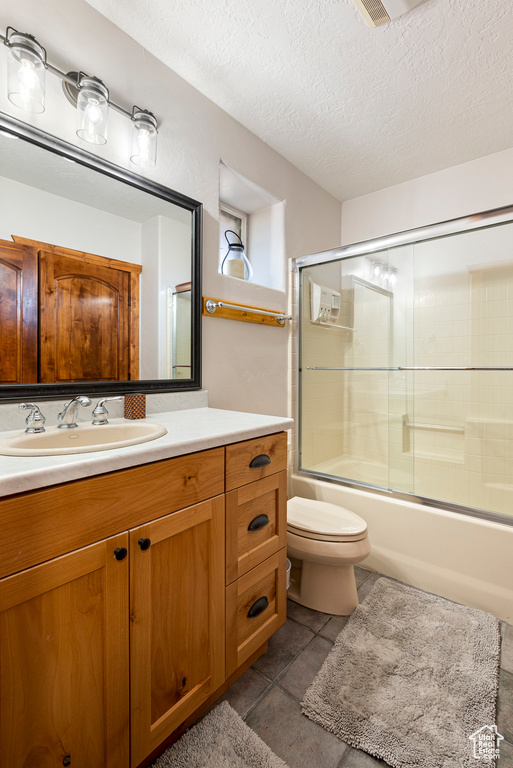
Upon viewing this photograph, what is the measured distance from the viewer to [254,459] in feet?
3.97

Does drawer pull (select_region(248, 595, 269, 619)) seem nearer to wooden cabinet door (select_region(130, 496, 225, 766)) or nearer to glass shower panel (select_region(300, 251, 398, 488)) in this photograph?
wooden cabinet door (select_region(130, 496, 225, 766))

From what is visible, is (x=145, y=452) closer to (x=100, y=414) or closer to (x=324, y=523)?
(x=100, y=414)

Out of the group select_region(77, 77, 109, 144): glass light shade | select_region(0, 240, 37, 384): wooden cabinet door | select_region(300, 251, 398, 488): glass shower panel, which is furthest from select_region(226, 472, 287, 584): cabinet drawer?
select_region(77, 77, 109, 144): glass light shade

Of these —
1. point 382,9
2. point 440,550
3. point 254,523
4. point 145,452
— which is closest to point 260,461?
point 254,523

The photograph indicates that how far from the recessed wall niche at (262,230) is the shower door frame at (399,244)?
142 millimetres

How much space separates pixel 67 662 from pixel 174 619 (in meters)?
0.28

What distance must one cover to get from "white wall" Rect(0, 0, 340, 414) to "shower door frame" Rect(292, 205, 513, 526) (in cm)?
14

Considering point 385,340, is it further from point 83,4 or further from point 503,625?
point 83,4

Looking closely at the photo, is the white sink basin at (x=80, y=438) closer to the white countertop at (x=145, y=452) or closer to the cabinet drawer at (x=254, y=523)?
the white countertop at (x=145, y=452)

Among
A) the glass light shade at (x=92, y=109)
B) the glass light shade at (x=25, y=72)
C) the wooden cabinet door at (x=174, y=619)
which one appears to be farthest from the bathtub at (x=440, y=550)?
the glass light shade at (x=25, y=72)

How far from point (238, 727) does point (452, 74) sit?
2.59 meters

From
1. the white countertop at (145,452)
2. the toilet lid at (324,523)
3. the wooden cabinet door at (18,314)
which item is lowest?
the toilet lid at (324,523)

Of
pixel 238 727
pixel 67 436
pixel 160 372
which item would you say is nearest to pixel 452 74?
pixel 160 372

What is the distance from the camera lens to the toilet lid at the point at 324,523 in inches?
61.6
